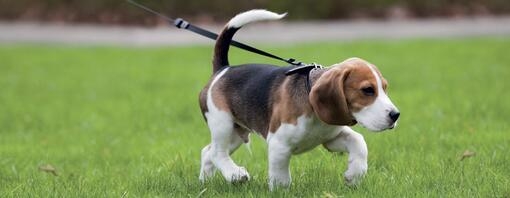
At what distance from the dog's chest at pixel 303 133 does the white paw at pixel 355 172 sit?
23 centimetres

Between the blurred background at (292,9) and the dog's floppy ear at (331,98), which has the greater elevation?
the dog's floppy ear at (331,98)

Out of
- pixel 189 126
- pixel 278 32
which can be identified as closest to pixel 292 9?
pixel 278 32

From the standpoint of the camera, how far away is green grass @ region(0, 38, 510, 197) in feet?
19.4

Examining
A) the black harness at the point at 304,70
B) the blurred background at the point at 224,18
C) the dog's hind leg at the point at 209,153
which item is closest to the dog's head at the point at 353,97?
the black harness at the point at 304,70

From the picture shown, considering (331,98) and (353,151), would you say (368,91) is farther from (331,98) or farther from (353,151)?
(353,151)

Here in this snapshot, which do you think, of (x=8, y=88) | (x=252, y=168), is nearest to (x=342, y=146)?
(x=252, y=168)

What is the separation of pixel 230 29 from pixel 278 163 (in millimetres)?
1052

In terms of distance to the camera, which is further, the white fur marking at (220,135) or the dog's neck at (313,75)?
the white fur marking at (220,135)

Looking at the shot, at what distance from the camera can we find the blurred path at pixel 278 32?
18797 mm

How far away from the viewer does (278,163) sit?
5457mm

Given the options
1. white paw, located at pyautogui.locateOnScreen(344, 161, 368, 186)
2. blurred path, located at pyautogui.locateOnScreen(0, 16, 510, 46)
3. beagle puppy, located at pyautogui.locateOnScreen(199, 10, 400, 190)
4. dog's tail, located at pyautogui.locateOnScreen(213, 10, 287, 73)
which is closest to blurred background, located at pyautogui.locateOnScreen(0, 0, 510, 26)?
Result: blurred path, located at pyautogui.locateOnScreen(0, 16, 510, 46)

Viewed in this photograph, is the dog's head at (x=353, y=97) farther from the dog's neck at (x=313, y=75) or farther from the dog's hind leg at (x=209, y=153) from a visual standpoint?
the dog's hind leg at (x=209, y=153)

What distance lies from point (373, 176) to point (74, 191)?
187cm

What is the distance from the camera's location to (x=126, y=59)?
16.4m
